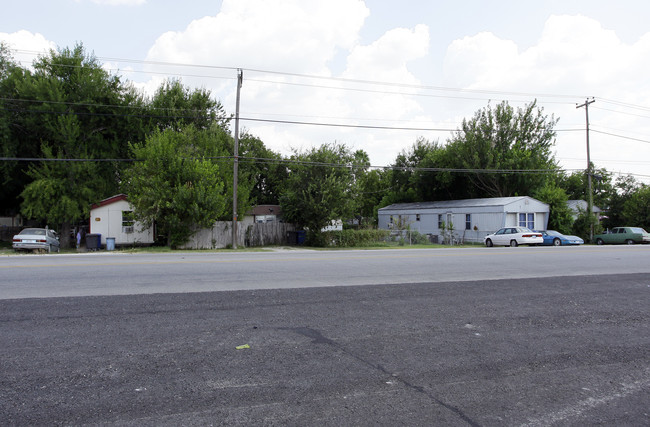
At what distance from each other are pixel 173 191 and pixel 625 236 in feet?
112

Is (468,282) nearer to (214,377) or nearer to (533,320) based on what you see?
(533,320)

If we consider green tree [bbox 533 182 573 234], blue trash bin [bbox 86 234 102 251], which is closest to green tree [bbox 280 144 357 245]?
blue trash bin [bbox 86 234 102 251]

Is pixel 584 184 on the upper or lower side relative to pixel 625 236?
upper

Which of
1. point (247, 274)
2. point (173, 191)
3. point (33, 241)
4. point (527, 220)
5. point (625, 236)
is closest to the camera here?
point (247, 274)

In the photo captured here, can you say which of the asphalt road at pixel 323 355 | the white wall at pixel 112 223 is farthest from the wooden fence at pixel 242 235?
the asphalt road at pixel 323 355

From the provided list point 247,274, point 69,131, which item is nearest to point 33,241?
point 69,131

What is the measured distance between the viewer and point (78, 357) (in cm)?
496

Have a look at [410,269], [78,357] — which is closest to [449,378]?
[78,357]

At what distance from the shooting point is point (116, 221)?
2766 cm

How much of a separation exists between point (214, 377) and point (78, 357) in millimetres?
1717

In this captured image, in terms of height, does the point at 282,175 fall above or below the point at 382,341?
above

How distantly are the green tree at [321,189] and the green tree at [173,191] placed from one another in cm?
538

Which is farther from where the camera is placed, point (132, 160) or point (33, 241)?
point (132, 160)

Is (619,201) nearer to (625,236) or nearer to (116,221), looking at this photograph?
(625,236)
